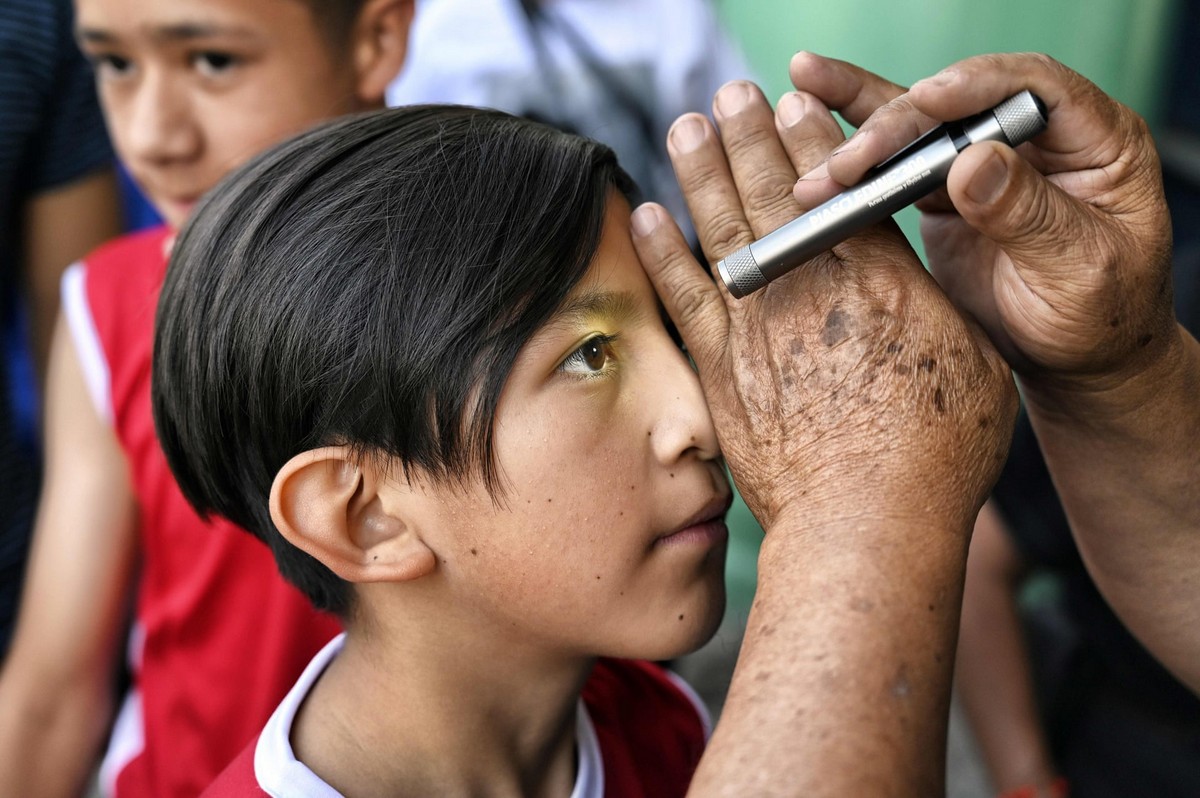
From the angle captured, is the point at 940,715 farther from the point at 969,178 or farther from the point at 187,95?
the point at 187,95

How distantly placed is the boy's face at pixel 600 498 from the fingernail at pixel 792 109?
8.3 inches

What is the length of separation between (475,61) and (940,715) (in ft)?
6.49

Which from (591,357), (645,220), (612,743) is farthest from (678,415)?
(612,743)

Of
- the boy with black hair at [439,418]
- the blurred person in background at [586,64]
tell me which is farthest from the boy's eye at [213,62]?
the blurred person in background at [586,64]

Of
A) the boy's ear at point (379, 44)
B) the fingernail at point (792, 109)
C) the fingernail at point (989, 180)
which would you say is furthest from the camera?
the boy's ear at point (379, 44)

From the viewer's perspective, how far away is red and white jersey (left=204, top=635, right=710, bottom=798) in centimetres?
105

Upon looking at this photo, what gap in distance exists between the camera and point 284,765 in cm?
105

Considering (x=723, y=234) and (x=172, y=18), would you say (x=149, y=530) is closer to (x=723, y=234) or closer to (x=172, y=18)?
(x=172, y=18)

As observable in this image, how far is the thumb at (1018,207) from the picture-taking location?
867 mm

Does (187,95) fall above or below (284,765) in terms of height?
above

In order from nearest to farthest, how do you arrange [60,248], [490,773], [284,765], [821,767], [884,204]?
[821,767], [884,204], [284,765], [490,773], [60,248]

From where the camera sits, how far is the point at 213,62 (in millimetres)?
1615

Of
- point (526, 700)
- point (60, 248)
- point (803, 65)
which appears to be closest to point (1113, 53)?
point (803, 65)

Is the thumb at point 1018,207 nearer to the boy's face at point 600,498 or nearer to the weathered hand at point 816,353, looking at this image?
the weathered hand at point 816,353
